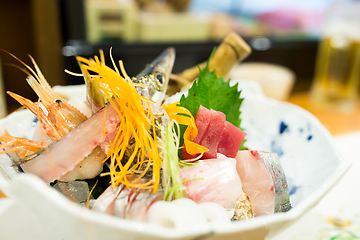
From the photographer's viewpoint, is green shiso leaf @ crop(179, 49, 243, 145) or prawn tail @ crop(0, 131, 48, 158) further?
green shiso leaf @ crop(179, 49, 243, 145)

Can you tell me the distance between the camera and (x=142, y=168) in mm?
720

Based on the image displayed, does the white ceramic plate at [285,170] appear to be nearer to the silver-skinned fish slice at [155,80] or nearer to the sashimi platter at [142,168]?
the sashimi platter at [142,168]

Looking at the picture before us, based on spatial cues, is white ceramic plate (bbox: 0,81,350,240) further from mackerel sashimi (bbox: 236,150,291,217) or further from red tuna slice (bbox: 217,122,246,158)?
red tuna slice (bbox: 217,122,246,158)

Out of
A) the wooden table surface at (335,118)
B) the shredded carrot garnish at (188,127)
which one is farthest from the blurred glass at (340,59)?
the shredded carrot garnish at (188,127)

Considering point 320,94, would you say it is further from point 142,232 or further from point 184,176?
point 142,232

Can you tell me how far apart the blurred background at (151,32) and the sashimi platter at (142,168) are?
1.15 meters

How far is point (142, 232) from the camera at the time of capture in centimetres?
43

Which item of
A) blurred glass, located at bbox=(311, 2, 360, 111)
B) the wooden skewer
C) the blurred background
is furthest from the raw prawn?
blurred glass, located at bbox=(311, 2, 360, 111)

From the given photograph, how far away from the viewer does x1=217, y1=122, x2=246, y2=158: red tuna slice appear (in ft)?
2.53

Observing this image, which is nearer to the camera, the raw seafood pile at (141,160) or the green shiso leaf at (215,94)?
the raw seafood pile at (141,160)

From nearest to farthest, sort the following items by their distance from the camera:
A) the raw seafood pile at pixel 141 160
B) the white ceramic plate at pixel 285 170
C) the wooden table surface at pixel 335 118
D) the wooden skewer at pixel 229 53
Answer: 1. the white ceramic plate at pixel 285 170
2. the raw seafood pile at pixel 141 160
3. the wooden skewer at pixel 229 53
4. the wooden table surface at pixel 335 118

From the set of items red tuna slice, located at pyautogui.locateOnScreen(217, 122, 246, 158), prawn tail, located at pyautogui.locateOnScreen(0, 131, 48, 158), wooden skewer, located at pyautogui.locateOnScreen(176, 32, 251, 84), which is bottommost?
red tuna slice, located at pyautogui.locateOnScreen(217, 122, 246, 158)

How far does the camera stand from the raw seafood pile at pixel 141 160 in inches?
24.2

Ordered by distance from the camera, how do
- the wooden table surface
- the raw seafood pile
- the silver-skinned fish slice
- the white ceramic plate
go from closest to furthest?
the white ceramic plate, the raw seafood pile, the silver-skinned fish slice, the wooden table surface
